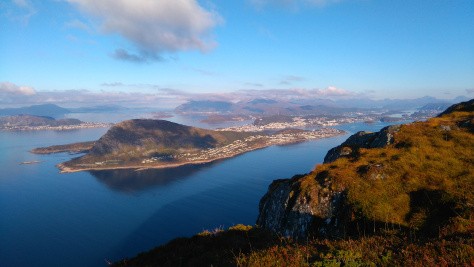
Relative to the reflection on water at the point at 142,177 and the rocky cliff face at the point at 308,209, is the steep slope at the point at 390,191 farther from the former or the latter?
the reflection on water at the point at 142,177

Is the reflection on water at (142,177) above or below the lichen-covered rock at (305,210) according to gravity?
below

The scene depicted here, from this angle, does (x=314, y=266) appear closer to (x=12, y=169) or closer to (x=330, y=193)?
(x=330, y=193)

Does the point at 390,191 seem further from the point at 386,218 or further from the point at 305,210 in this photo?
the point at 305,210

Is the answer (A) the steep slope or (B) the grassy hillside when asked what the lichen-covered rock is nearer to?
(A) the steep slope

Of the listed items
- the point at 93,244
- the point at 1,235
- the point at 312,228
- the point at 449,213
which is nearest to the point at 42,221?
the point at 1,235

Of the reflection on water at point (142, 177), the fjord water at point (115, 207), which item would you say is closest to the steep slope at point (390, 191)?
the fjord water at point (115, 207)

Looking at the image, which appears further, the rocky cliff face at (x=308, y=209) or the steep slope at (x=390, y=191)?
the rocky cliff face at (x=308, y=209)
